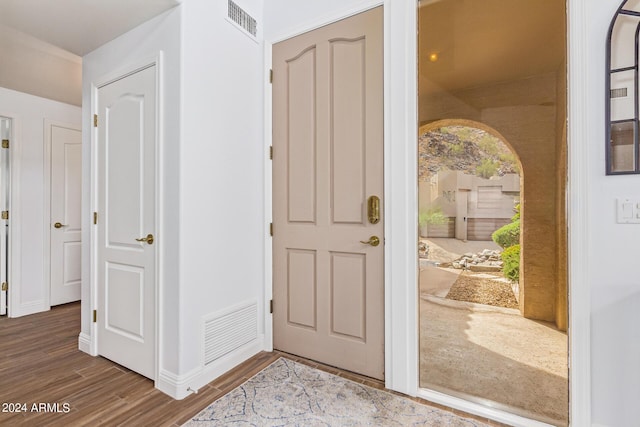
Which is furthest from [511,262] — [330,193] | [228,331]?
[228,331]

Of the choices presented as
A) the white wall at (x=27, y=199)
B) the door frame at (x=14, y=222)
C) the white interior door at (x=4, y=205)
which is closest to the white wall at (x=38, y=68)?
the white wall at (x=27, y=199)

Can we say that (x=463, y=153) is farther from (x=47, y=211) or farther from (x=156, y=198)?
(x=47, y=211)

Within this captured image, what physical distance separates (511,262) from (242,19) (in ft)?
8.06

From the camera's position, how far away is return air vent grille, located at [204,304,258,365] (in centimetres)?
210

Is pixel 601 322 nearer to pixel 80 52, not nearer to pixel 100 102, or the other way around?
pixel 100 102

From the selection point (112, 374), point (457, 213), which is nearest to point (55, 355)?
point (112, 374)

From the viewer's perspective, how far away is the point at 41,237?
3.60 meters

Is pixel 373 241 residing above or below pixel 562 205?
below

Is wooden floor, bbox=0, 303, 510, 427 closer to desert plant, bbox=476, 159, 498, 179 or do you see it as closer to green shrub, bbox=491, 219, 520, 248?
green shrub, bbox=491, 219, 520, 248

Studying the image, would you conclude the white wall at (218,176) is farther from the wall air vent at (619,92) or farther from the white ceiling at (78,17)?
the wall air vent at (619,92)

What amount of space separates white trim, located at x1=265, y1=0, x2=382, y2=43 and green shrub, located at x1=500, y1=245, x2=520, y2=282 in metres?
1.70

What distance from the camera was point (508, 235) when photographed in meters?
1.75

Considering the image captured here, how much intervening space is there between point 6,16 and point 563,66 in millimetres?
3352

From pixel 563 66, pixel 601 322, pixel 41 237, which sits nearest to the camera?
pixel 601 322
